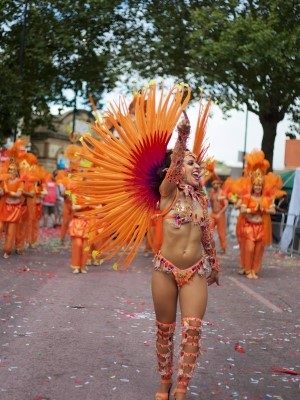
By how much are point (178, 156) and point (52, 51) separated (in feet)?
73.3

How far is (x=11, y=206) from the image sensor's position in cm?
1597

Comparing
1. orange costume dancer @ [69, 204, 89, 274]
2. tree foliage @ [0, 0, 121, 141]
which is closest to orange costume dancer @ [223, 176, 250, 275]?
orange costume dancer @ [69, 204, 89, 274]

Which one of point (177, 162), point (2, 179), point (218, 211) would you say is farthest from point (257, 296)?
point (218, 211)

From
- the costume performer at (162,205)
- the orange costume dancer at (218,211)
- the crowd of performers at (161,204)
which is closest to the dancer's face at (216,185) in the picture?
the orange costume dancer at (218,211)

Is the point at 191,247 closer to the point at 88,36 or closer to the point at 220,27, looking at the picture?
the point at 220,27

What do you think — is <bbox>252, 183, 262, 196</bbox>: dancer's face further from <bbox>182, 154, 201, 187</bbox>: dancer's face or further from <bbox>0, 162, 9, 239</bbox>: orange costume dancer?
<bbox>182, 154, 201, 187</bbox>: dancer's face

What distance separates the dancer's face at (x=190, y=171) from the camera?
5.52 metres

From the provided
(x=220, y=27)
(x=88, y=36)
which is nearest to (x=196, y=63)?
(x=220, y=27)

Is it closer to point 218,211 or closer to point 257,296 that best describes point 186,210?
point 257,296

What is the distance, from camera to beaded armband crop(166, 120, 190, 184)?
5.27 m

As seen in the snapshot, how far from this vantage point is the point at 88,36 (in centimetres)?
2656

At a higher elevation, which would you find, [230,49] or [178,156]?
[230,49]

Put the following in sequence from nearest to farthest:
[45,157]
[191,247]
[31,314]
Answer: [191,247] < [31,314] < [45,157]

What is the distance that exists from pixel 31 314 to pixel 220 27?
14939mm
